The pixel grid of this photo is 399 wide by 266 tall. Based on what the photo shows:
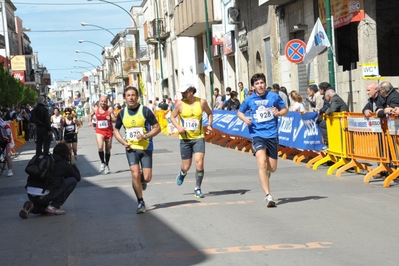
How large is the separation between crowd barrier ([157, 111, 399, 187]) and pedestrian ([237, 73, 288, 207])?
2480mm

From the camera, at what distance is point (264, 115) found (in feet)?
34.7

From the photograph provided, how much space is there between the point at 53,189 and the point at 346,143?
590 cm

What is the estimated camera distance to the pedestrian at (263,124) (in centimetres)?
1052

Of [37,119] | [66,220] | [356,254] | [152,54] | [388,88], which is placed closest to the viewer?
[356,254]

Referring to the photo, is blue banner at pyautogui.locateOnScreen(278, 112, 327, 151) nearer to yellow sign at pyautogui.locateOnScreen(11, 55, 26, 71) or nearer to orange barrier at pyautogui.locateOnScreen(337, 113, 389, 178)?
orange barrier at pyautogui.locateOnScreen(337, 113, 389, 178)

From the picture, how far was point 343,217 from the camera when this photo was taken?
9242 millimetres

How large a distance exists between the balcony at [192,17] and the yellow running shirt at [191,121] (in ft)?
86.6

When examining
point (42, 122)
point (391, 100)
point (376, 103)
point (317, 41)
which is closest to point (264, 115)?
point (391, 100)

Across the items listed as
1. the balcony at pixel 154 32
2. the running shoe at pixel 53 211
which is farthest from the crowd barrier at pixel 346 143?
the balcony at pixel 154 32

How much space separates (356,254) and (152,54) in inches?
2368

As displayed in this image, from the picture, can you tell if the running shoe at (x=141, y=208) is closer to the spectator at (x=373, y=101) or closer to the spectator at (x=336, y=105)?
the spectator at (x=373, y=101)

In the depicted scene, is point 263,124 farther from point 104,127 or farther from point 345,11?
point 345,11

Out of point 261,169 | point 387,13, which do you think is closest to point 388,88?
point 261,169

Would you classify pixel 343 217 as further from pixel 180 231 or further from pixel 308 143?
pixel 308 143
